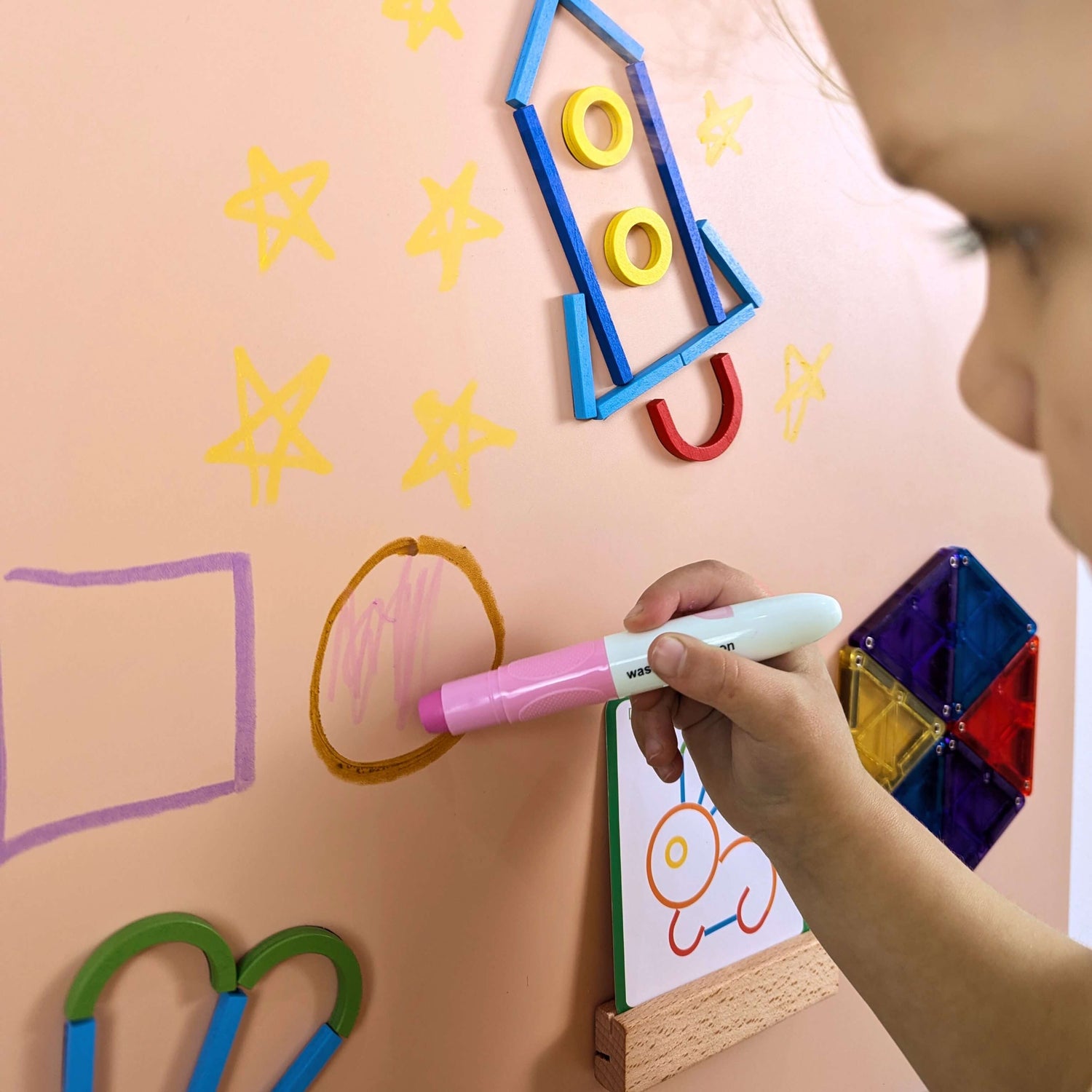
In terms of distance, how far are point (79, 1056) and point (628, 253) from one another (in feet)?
1.48

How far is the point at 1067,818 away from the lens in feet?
2.49

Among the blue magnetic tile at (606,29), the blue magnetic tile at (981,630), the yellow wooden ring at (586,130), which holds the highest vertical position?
the blue magnetic tile at (606,29)

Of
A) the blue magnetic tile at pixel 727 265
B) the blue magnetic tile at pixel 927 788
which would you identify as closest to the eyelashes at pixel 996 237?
the blue magnetic tile at pixel 727 265

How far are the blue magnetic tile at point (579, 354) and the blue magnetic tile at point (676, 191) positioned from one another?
0.28 ft

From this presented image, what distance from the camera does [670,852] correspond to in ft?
1.63

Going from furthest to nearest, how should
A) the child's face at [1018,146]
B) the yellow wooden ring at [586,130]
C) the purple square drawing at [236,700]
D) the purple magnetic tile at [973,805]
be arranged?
the purple magnetic tile at [973,805]
the yellow wooden ring at [586,130]
the purple square drawing at [236,700]
the child's face at [1018,146]

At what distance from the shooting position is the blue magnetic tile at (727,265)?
489mm

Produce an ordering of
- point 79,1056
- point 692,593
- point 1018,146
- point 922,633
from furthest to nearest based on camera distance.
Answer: point 922,633
point 692,593
point 79,1056
point 1018,146

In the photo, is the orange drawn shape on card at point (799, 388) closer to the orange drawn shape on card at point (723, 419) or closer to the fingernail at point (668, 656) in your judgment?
the orange drawn shape on card at point (723, 419)

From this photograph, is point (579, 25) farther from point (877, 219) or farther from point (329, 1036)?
point (329, 1036)

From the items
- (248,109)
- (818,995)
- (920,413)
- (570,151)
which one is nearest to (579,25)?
(570,151)

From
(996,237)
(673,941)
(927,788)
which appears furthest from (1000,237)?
(927,788)

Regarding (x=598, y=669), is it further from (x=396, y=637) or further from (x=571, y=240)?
(x=571, y=240)

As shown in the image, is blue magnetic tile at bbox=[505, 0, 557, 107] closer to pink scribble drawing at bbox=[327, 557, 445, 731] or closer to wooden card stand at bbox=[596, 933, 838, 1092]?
pink scribble drawing at bbox=[327, 557, 445, 731]
